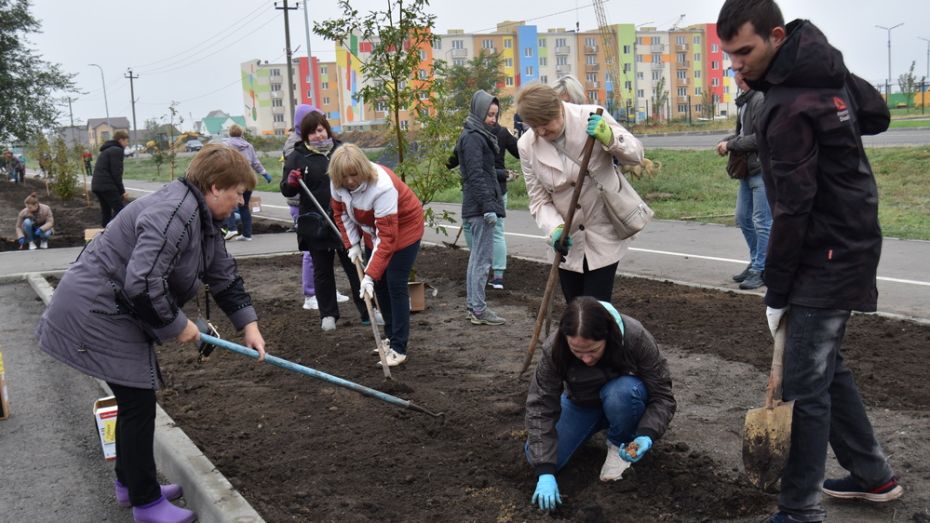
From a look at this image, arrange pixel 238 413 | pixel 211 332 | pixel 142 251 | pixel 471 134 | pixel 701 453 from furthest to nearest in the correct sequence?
1. pixel 471 134
2. pixel 238 413
3. pixel 211 332
4. pixel 701 453
5. pixel 142 251

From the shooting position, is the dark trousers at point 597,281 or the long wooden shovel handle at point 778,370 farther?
the dark trousers at point 597,281

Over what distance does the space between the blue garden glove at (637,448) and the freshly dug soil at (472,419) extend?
7.4 inches

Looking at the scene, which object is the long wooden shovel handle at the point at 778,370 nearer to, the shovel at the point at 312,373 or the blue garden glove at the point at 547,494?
the blue garden glove at the point at 547,494

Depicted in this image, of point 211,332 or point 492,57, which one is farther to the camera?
point 492,57

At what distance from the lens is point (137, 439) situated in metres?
3.84

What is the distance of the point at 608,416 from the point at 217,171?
1.95m

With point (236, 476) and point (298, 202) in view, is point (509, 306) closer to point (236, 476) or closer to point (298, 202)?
point (298, 202)

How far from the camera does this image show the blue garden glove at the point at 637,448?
366cm

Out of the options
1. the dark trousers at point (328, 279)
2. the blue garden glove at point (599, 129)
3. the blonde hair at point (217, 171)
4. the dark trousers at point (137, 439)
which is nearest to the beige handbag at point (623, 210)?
the blue garden glove at point (599, 129)

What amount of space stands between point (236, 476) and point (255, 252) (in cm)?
880

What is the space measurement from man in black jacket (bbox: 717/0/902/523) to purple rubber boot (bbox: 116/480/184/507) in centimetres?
272

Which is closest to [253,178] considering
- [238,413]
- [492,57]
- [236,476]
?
[236,476]

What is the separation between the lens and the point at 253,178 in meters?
3.84

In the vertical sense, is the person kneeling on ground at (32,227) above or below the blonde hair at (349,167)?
below
